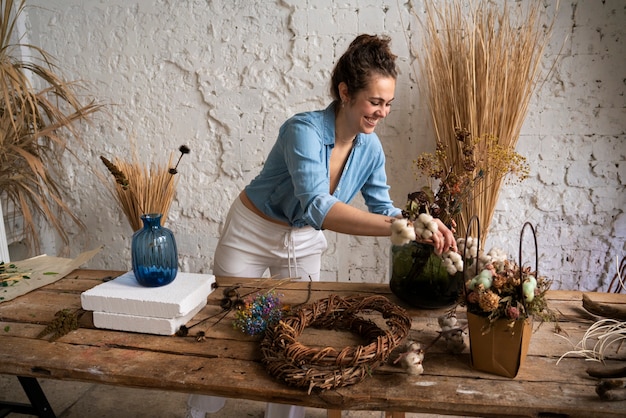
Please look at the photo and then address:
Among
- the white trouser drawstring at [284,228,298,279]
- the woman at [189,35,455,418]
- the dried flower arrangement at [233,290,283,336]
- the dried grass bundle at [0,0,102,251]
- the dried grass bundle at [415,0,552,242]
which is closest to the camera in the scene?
the dried flower arrangement at [233,290,283,336]

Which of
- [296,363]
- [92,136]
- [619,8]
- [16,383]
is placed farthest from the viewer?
[92,136]

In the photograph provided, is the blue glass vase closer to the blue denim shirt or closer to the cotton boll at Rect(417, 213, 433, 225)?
the blue denim shirt

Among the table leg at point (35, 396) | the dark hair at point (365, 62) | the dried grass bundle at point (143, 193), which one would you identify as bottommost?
the table leg at point (35, 396)

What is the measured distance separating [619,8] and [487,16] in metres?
0.71

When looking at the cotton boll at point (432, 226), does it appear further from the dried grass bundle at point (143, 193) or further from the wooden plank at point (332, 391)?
the dried grass bundle at point (143, 193)

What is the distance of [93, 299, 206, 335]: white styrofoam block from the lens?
1573 millimetres

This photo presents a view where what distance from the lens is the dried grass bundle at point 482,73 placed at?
258 cm

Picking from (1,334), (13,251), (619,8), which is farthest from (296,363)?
(13,251)

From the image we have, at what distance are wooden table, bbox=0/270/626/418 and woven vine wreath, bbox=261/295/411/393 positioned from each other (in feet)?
0.11

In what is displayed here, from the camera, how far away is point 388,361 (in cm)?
138

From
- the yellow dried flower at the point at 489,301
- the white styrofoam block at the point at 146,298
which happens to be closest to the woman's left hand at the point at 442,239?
the yellow dried flower at the point at 489,301

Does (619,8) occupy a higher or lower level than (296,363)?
higher

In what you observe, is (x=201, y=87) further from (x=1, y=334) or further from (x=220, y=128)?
(x=1, y=334)

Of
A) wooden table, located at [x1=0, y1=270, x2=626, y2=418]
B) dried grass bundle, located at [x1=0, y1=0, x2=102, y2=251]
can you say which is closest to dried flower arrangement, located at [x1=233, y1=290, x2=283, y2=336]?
wooden table, located at [x1=0, y1=270, x2=626, y2=418]
